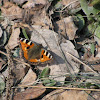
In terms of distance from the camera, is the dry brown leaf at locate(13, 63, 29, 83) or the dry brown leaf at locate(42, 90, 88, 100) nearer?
the dry brown leaf at locate(42, 90, 88, 100)

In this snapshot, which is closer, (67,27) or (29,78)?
(29,78)

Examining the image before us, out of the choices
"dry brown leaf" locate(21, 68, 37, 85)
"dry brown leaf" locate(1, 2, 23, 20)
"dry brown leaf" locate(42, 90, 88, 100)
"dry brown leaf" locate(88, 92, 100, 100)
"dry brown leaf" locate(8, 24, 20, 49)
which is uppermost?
"dry brown leaf" locate(1, 2, 23, 20)

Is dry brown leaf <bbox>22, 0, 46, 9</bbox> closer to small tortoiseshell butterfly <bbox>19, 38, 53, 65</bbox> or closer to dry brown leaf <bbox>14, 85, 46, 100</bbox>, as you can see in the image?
small tortoiseshell butterfly <bbox>19, 38, 53, 65</bbox>

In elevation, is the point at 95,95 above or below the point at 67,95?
below

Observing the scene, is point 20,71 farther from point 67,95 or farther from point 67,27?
point 67,27

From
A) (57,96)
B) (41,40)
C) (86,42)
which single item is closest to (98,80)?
(57,96)

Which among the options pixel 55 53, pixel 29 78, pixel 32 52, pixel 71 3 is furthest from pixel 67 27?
pixel 29 78

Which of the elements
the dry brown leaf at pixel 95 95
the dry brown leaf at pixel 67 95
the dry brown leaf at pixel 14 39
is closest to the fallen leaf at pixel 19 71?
the dry brown leaf at pixel 14 39

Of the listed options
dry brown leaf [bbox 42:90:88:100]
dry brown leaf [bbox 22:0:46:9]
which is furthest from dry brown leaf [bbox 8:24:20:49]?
dry brown leaf [bbox 42:90:88:100]
